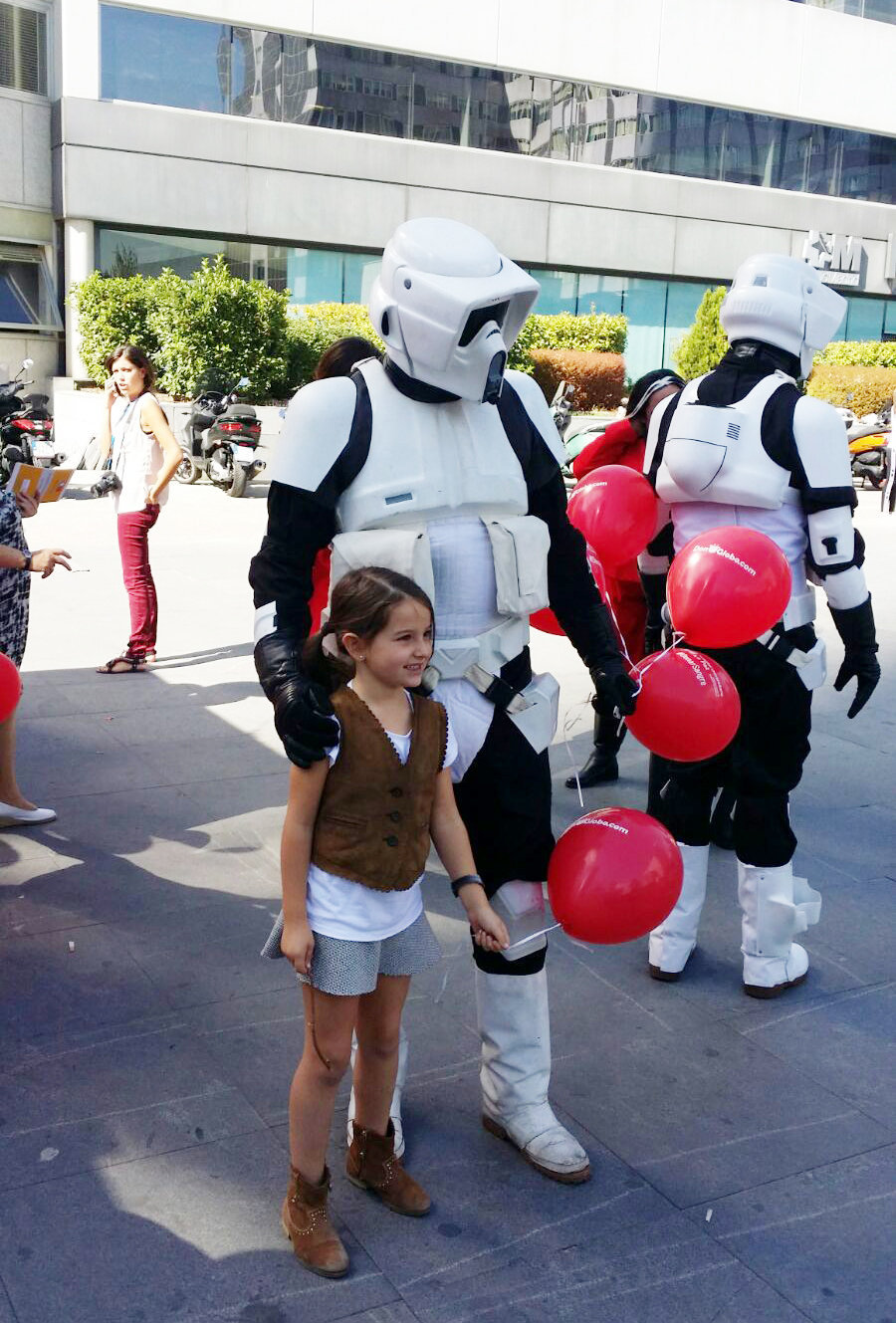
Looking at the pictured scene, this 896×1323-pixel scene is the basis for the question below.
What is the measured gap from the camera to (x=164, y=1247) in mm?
2732

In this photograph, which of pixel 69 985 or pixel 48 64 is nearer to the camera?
pixel 69 985

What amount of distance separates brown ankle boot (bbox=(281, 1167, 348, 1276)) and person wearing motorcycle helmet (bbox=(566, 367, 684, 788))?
206cm

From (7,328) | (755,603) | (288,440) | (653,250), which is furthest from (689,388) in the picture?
(653,250)

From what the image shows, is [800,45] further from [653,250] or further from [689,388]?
[689,388]

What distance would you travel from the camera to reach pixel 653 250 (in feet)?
100

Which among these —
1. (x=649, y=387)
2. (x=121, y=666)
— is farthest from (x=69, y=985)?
(x=121, y=666)

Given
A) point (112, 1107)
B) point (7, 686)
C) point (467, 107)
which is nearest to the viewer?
point (112, 1107)

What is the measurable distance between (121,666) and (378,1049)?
16.9 feet

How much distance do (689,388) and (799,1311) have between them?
257 cm

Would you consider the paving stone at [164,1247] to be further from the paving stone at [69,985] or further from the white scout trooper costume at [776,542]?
the white scout trooper costume at [776,542]

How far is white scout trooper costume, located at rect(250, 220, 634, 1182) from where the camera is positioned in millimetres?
2814

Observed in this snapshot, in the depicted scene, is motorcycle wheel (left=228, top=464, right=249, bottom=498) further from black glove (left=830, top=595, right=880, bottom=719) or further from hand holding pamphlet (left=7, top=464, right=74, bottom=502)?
black glove (left=830, top=595, right=880, bottom=719)

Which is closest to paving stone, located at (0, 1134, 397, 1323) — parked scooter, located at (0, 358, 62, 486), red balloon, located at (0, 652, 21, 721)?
red balloon, located at (0, 652, 21, 721)

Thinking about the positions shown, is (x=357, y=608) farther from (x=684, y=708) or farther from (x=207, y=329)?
(x=207, y=329)
